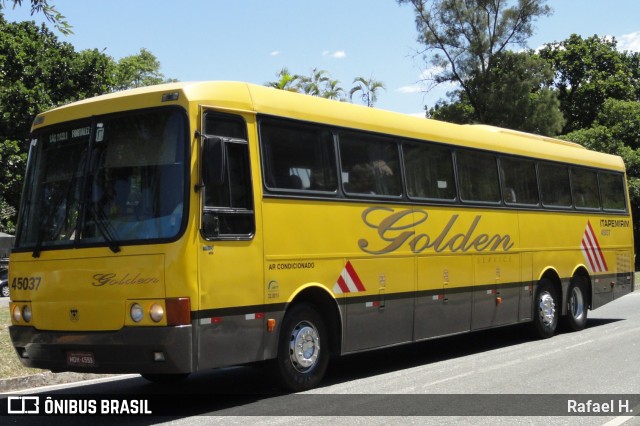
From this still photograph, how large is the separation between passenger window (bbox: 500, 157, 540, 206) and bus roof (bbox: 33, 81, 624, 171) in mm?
224

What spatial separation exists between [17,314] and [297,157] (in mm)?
3557

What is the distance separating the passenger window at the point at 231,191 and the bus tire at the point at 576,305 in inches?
355

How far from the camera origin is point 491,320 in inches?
543

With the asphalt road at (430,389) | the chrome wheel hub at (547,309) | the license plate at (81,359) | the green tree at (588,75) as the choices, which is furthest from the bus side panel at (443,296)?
the green tree at (588,75)

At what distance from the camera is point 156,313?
8344mm

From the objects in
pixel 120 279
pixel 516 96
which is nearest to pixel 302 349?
pixel 120 279

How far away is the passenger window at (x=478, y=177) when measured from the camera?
1336cm

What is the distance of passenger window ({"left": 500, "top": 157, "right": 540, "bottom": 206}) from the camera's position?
47.6 feet

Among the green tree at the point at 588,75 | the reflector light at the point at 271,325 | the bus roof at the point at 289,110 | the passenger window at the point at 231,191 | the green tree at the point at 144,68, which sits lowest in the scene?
the reflector light at the point at 271,325

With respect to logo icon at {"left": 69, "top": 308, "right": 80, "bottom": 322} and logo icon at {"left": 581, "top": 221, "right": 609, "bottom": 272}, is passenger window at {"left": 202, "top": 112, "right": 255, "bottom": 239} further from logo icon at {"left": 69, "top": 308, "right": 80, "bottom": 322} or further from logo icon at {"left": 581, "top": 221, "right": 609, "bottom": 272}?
logo icon at {"left": 581, "top": 221, "right": 609, "bottom": 272}

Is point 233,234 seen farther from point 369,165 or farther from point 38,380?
point 38,380

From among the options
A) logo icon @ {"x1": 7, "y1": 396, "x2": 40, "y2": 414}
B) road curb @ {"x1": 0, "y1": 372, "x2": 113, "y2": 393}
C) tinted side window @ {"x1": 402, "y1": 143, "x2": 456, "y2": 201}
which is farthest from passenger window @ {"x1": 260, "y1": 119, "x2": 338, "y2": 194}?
road curb @ {"x1": 0, "y1": 372, "x2": 113, "y2": 393}

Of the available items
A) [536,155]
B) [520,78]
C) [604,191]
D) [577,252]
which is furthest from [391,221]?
[520,78]

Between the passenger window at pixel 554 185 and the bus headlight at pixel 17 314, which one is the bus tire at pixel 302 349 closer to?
the bus headlight at pixel 17 314
